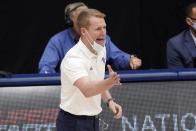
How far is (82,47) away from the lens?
448 cm

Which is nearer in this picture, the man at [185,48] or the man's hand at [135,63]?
the man's hand at [135,63]

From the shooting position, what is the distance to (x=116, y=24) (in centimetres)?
847

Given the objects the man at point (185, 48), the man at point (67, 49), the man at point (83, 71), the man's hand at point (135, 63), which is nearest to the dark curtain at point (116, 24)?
the man at point (185, 48)

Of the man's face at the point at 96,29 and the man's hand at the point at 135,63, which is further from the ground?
the man's face at the point at 96,29

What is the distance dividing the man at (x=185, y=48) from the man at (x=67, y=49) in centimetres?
43

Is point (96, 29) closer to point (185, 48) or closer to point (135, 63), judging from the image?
point (135, 63)

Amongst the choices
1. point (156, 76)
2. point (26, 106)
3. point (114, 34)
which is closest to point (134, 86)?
point (156, 76)

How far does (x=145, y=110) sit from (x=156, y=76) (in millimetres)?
281

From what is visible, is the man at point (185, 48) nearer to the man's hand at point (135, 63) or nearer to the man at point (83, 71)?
the man's hand at point (135, 63)

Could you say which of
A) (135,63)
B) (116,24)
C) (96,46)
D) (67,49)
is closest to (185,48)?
(135,63)

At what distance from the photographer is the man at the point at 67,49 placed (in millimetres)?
5992

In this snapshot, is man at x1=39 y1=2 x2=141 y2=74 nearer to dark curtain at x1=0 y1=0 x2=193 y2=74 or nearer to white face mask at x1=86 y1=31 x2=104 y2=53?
white face mask at x1=86 y1=31 x2=104 y2=53

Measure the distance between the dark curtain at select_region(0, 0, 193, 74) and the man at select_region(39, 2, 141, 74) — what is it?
84.9 inches

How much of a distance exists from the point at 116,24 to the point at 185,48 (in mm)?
2211
